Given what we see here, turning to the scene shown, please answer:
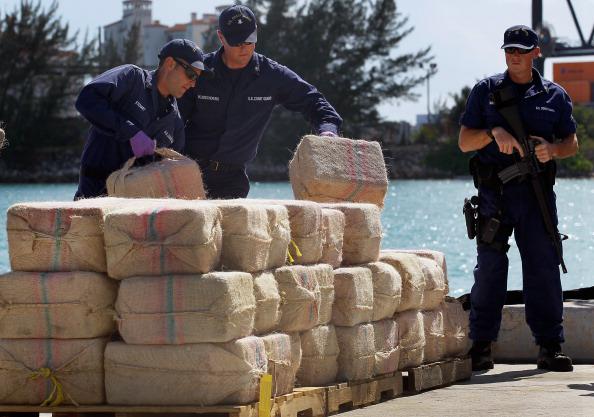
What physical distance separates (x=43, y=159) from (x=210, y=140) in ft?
237

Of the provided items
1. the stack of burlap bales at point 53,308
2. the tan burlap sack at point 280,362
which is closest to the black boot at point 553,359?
the tan burlap sack at point 280,362

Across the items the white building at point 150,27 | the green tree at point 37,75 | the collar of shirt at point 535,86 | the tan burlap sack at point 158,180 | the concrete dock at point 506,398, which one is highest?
the white building at point 150,27

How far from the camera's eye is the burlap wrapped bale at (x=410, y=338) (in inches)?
298

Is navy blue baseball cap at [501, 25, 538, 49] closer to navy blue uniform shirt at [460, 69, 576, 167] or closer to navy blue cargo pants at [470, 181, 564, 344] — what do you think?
navy blue uniform shirt at [460, 69, 576, 167]

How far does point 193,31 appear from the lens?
5325 inches

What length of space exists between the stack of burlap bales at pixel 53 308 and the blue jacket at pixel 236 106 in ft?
9.11

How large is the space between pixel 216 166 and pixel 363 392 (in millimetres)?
2113

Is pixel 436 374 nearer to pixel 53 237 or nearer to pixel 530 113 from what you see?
pixel 530 113

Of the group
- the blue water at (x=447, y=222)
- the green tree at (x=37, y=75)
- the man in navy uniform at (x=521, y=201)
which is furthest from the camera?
the green tree at (x=37, y=75)

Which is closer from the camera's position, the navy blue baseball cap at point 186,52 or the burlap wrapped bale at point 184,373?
the burlap wrapped bale at point 184,373

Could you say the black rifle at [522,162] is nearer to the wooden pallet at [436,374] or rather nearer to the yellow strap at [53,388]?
the wooden pallet at [436,374]

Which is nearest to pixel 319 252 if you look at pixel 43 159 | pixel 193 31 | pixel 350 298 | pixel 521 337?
pixel 350 298

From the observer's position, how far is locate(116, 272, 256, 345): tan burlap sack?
18.4 feet

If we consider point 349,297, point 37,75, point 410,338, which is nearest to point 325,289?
point 349,297
